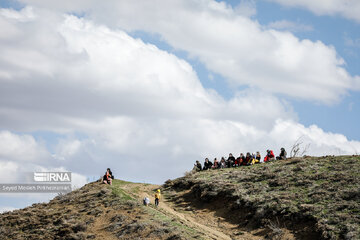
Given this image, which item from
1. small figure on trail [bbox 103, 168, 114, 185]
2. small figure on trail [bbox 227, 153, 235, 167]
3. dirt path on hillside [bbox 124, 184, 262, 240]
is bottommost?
dirt path on hillside [bbox 124, 184, 262, 240]

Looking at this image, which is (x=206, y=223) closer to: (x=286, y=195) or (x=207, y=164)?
(x=286, y=195)

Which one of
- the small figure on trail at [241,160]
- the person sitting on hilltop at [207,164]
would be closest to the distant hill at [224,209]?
the small figure on trail at [241,160]

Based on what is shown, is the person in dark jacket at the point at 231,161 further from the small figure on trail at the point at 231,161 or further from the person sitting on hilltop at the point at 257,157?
the person sitting on hilltop at the point at 257,157

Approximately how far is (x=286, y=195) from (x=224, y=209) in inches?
191

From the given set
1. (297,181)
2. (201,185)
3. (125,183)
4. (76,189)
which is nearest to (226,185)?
(201,185)

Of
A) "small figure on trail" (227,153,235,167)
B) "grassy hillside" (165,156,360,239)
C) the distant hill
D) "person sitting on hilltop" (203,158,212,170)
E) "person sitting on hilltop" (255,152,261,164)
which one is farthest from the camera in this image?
"person sitting on hilltop" (203,158,212,170)

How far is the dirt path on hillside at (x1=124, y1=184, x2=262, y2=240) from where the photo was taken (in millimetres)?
26078

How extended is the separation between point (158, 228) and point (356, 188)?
13586mm

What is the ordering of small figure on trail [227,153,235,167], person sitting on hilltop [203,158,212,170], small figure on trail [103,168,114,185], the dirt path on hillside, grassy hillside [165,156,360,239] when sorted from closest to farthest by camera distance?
grassy hillside [165,156,360,239] → the dirt path on hillside → small figure on trail [103,168,114,185] → small figure on trail [227,153,235,167] → person sitting on hilltop [203,158,212,170]

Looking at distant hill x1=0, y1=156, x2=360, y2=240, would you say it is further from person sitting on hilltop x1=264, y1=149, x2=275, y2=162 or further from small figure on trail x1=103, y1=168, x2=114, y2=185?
person sitting on hilltop x1=264, y1=149, x2=275, y2=162

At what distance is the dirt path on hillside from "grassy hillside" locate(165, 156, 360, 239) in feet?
2.23

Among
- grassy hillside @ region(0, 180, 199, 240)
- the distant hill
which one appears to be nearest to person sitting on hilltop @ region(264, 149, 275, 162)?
the distant hill

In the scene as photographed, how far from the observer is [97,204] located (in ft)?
105

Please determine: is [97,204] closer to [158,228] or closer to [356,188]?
[158,228]
